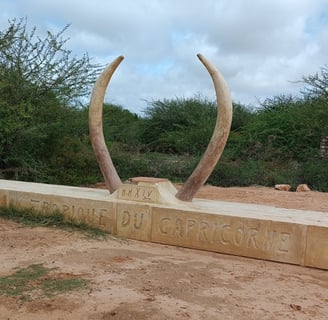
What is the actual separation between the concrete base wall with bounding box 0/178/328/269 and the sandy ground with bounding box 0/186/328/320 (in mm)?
115

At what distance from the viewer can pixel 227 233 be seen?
4957 millimetres

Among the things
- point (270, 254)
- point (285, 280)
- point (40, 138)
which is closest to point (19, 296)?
point (285, 280)

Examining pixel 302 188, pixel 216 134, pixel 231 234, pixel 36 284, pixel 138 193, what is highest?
pixel 216 134

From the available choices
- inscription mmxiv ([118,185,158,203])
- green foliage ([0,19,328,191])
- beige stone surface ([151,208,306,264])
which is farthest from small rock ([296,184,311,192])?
beige stone surface ([151,208,306,264])

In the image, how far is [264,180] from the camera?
1255 cm

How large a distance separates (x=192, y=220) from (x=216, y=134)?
109 centimetres

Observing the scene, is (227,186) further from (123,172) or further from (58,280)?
(58,280)

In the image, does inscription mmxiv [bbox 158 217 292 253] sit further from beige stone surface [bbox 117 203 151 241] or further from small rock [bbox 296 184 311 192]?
small rock [bbox 296 184 311 192]

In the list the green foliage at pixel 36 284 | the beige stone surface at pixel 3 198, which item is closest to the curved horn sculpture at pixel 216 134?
the green foliage at pixel 36 284

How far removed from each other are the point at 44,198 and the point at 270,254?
2878mm

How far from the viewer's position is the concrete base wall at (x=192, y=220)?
4.64m

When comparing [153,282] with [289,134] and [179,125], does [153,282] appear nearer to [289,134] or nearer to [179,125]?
[289,134]

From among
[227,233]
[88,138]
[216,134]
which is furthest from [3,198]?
[88,138]

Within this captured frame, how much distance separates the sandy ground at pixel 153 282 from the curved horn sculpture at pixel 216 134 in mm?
864
